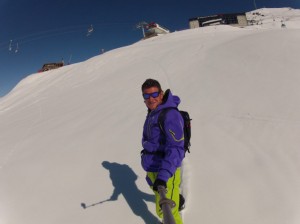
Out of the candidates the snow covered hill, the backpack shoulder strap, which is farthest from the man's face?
the snow covered hill

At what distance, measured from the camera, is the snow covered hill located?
4.09 m

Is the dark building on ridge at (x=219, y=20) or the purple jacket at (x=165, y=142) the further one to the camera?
the dark building on ridge at (x=219, y=20)

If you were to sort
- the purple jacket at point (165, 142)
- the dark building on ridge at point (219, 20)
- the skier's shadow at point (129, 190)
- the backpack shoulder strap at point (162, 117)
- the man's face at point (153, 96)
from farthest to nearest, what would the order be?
the dark building on ridge at point (219, 20)
the skier's shadow at point (129, 190)
the man's face at point (153, 96)
the backpack shoulder strap at point (162, 117)
the purple jacket at point (165, 142)

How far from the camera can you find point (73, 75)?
58.9 feet

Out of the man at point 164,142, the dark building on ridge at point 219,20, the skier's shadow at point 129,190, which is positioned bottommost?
the skier's shadow at point 129,190

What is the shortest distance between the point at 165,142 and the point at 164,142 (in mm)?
33

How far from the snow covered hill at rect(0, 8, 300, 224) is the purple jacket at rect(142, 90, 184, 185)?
125 cm

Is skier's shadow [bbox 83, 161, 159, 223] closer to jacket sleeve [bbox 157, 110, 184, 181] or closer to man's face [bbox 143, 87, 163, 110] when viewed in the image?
jacket sleeve [bbox 157, 110, 184, 181]

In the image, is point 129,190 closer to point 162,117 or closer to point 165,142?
point 165,142

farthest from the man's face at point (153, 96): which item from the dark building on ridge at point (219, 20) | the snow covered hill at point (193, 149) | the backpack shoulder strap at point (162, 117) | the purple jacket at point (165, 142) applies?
the dark building on ridge at point (219, 20)

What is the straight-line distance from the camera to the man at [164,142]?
2730mm

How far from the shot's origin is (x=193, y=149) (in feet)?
18.6

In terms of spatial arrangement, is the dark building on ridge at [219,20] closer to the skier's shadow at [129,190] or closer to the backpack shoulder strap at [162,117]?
the skier's shadow at [129,190]

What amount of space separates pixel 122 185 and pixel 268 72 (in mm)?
6061
